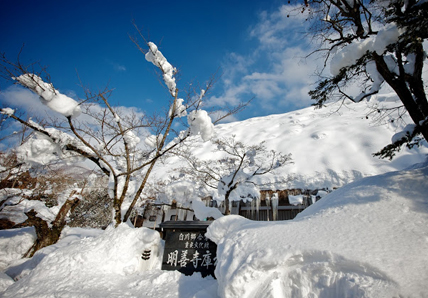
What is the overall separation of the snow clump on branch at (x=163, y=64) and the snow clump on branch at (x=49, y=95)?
2.92 m

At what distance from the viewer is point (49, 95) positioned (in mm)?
4789

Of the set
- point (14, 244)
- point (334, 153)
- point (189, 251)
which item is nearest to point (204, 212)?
point (189, 251)

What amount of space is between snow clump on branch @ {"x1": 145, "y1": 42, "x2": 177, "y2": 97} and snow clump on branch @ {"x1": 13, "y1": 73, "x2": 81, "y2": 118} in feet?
9.56

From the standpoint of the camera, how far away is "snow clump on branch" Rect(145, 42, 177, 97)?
6.57 meters

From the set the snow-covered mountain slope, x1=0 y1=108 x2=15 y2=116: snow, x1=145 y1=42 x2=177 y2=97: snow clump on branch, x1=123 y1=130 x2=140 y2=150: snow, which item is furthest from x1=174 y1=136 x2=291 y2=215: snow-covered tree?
x1=0 y1=108 x2=15 y2=116: snow

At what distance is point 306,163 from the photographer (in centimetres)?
1436

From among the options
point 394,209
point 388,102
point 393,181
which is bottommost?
point 394,209

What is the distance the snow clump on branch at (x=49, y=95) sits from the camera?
4.65 m

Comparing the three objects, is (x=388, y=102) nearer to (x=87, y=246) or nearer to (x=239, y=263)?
(x=239, y=263)

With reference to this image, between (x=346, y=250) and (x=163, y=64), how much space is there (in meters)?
6.98

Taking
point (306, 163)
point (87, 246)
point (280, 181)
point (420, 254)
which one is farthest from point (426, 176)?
point (306, 163)

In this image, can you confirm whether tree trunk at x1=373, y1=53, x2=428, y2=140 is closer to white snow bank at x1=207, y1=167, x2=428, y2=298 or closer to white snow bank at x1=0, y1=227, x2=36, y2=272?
white snow bank at x1=207, y1=167, x2=428, y2=298

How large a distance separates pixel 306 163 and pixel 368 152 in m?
4.34

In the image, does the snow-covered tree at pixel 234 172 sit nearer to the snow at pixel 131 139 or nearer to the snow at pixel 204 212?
the snow at pixel 204 212
